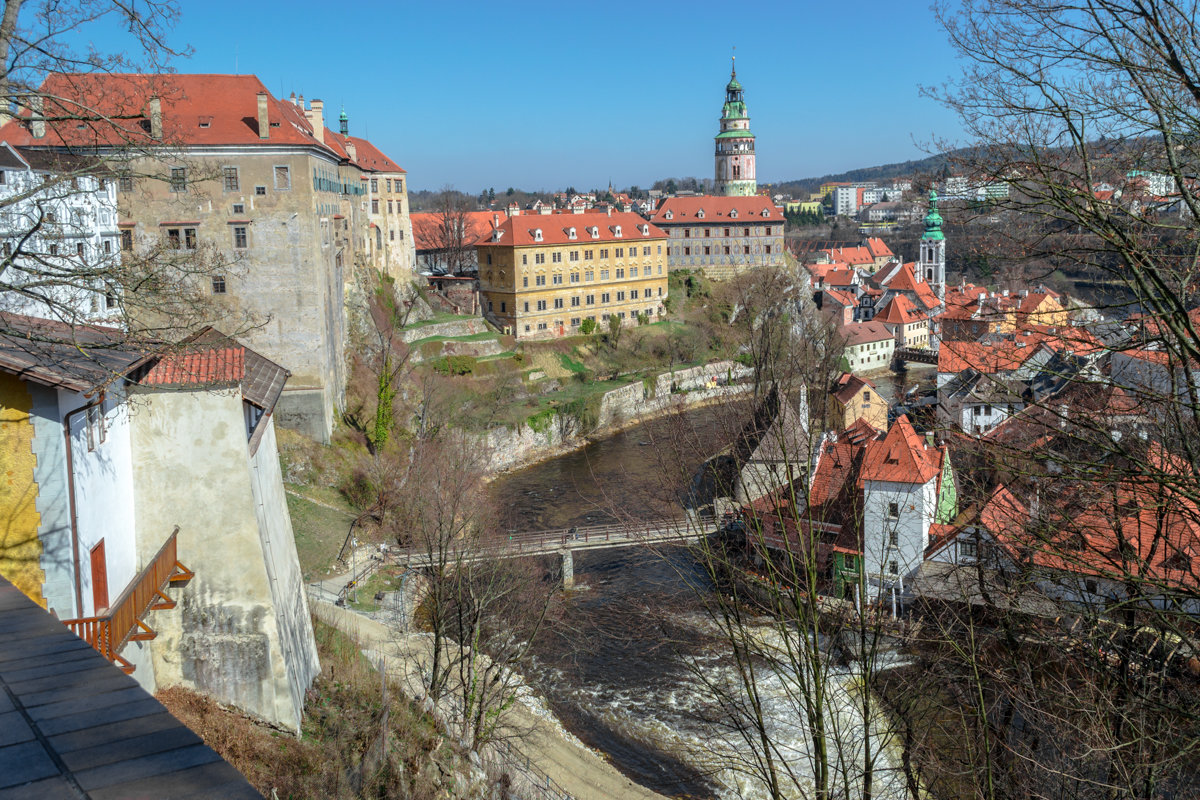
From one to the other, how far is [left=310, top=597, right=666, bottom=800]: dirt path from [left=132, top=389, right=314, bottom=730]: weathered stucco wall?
470 centimetres

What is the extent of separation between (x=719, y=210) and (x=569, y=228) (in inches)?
573

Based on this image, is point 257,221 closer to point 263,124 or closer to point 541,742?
point 263,124

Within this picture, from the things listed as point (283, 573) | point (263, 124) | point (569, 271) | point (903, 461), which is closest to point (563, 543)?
point (903, 461)

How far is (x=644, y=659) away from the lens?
18188 millimetres

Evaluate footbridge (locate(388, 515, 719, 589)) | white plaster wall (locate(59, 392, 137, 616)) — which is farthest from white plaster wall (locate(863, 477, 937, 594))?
white plaster wall (locate(59, 392, 137, 616))

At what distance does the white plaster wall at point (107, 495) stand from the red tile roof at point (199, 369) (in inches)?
19.7

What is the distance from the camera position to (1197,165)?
5312 millimetres

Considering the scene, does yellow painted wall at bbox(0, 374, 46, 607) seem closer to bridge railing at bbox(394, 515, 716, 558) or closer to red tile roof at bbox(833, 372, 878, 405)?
bridge railing at bbox(394, 515, 716, 558)

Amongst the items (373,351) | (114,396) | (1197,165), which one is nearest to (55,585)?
(114,396)

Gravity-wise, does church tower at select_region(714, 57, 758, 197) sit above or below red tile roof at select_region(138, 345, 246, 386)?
above

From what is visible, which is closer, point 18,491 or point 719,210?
point 18,491

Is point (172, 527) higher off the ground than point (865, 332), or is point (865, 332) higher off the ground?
point (172, 527)

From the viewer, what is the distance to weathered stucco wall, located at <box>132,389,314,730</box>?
9656mm

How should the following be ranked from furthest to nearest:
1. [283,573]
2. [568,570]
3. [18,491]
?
[568,570]
[283,573]
[18,491]
